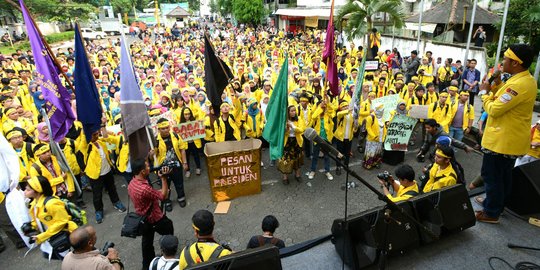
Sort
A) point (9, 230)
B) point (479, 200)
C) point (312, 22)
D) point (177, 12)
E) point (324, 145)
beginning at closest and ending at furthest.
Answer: point (324, 145)
point (479, 200)
point (9, 230)
point (312, 22)
point (177, 12)

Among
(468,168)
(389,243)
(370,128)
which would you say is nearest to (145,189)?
(389,243)

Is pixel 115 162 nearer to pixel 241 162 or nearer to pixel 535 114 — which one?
pixel 241 162

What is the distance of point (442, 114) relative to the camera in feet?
25.9

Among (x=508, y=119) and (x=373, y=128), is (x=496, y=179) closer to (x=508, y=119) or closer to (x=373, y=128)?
(x=508, y=119)

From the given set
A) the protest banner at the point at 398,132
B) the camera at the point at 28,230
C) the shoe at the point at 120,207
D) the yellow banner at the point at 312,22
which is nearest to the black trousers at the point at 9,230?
the shoe at the point at 120,207

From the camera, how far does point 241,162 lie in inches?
252

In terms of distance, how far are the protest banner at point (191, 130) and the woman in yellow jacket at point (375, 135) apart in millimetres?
3954

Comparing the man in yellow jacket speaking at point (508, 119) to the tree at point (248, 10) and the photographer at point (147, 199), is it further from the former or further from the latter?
the tree at point (248, 10)

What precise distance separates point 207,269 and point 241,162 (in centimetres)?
362

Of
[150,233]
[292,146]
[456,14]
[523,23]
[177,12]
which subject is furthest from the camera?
[177,12]

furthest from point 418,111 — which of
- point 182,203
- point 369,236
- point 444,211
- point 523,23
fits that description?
point 523,23

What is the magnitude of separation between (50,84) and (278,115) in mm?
3976

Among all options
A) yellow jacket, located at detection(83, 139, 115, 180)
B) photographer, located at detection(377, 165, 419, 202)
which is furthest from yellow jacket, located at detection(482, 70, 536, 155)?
yellow jacket, located at detection(83, 139, 115, 180)

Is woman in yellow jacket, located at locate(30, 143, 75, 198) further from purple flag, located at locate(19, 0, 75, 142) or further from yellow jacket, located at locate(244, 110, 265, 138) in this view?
yellow jacket, located at locate(244, 110, 265, 138)
